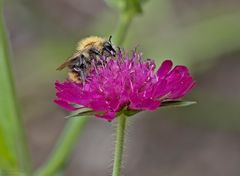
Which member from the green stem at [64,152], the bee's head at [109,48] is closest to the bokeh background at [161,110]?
the green stem at [64,152]

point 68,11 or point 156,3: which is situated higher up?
point 68,11

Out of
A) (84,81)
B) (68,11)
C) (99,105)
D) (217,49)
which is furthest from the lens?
(68,11)

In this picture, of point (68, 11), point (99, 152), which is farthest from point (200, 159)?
point (68, 11)

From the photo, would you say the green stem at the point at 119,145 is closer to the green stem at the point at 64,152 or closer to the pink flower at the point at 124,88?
the pink flower at the point at 124,88

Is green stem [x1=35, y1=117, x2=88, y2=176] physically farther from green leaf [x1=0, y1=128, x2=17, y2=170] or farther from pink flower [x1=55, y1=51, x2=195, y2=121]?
pink flower [x1=55, y1=51, x2=195, y2=121]

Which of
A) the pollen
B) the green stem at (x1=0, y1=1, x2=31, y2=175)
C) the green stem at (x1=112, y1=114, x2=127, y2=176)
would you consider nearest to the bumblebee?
the pollen

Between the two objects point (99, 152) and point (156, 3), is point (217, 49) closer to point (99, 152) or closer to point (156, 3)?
point (156, 3)

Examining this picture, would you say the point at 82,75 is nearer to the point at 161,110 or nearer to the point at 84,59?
the point at 84,59
